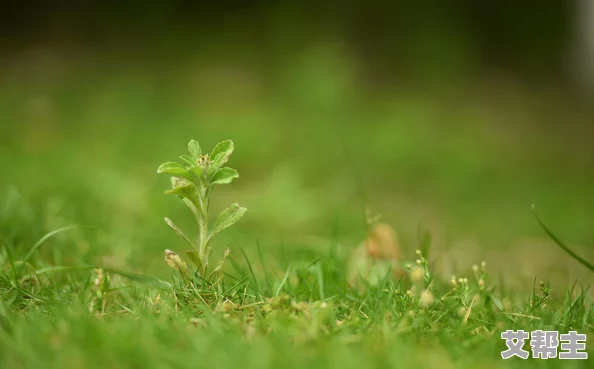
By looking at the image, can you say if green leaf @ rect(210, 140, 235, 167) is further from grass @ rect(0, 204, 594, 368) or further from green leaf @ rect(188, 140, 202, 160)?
grass @ rect(0, 204, 594, 368)

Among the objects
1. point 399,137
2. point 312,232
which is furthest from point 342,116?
point 312,232

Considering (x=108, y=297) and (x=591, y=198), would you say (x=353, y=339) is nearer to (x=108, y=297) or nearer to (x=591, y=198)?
(x=108, y=297)

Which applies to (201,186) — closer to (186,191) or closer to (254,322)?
(186,191)

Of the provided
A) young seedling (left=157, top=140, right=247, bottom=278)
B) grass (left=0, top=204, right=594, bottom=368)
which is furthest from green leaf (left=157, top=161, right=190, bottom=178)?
grass (left=0, top=204, right=594, bottom=368)

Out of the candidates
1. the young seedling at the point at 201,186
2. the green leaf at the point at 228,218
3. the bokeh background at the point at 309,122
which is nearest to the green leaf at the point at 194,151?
the young seedling at the point at 201,186

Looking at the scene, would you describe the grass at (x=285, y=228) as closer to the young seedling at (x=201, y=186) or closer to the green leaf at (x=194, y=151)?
the young seedling at (x=201, y=186)

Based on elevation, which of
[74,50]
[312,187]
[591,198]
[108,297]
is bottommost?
[591,198]

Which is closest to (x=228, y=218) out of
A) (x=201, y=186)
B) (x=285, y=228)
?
(x=201, y=186)
